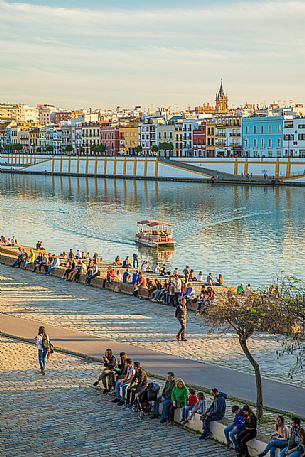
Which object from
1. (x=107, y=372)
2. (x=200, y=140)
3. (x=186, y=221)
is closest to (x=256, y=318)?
(x=107, y=372)

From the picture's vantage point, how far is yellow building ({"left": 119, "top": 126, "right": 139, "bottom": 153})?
10638 centimetres

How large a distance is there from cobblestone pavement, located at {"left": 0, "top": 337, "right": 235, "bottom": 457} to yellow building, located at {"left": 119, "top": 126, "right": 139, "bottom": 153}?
95.0m

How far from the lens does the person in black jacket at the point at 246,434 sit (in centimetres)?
843

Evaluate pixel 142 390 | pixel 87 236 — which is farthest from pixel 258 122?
pixel 142 390

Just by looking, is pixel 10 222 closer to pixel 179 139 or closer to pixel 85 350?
pixel 85 350

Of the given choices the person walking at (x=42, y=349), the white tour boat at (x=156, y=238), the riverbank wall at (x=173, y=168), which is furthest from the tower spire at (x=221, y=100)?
the person walking at (x=42, y=349)

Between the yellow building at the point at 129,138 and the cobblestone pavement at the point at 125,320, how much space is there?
280ft

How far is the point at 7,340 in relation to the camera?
1402cm

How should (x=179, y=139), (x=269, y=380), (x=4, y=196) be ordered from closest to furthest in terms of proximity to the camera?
(x=269, y=380) < (x=4, y=196) < (x=179, y=139)

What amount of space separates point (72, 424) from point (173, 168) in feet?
259

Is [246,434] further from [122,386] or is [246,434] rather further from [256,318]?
[122,386]

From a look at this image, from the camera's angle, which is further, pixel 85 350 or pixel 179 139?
pixel 179 139

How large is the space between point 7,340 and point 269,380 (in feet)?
16.4

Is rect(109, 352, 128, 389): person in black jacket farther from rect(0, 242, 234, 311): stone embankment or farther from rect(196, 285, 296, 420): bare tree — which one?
rect(0, 242, 234, 311): stone embankment
